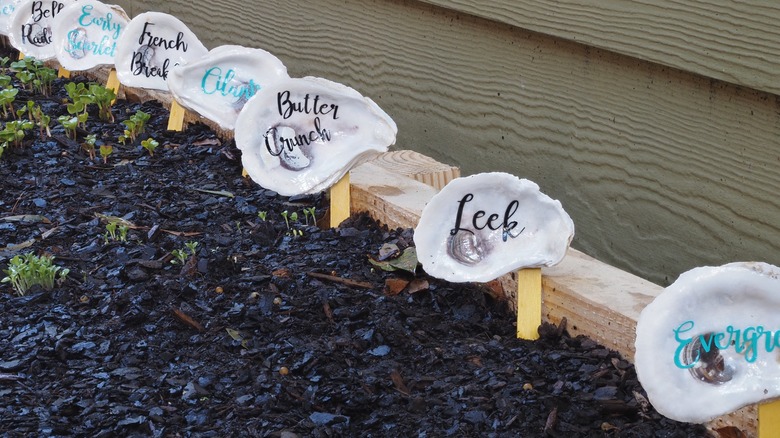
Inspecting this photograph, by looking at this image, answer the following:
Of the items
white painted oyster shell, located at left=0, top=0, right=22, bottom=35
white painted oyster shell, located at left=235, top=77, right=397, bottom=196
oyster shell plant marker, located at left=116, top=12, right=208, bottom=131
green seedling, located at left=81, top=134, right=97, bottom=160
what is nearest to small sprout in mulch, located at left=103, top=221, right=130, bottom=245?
white painted oyster shell, located at left=235, top=77, right=397, bottom=196

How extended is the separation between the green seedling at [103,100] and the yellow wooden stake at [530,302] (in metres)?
2.04

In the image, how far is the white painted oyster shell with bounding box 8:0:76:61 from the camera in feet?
13.2

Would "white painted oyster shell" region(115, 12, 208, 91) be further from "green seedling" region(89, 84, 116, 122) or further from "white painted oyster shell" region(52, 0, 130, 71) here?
"white painted oyster shell" region(52, 0, 130, 71)

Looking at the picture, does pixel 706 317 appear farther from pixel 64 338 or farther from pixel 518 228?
pixel 64 338

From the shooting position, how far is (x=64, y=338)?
1917 mm

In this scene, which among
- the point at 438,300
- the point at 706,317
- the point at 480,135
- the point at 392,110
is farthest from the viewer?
the point at 392,110

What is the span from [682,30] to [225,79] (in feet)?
4.38

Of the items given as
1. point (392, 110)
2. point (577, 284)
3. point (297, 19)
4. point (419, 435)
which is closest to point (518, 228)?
point (577, 284)

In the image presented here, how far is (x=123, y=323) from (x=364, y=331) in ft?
1.60

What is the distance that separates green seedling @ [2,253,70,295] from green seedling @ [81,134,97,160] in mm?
914

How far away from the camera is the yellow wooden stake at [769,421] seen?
144 cm

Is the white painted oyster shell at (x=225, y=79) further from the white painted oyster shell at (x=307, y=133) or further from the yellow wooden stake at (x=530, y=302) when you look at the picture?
the yellow wooden stake at (x=530, y=302)

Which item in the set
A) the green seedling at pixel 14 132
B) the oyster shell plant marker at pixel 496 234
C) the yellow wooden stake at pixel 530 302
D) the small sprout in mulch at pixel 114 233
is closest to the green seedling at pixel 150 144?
the green seedling at pixel 14 132

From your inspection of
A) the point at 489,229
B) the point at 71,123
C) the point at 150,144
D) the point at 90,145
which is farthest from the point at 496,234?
the point at 71,123
